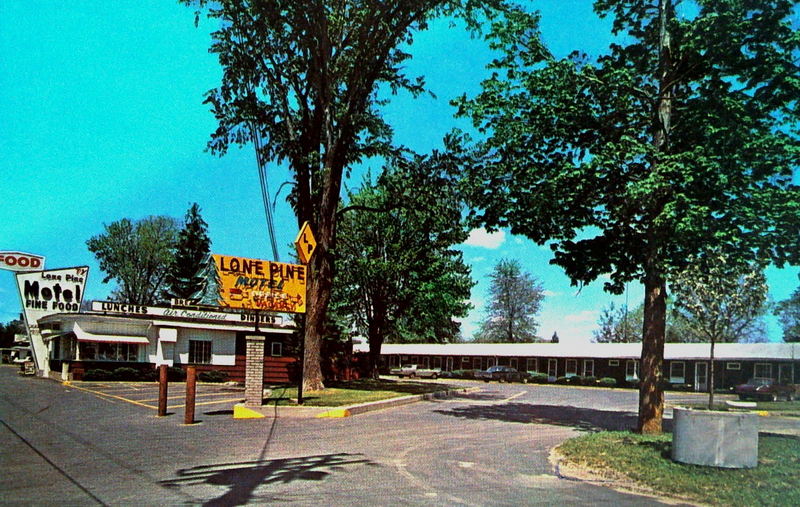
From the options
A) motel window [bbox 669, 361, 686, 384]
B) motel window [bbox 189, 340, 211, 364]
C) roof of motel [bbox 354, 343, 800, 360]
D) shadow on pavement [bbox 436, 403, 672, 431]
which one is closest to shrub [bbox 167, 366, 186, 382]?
motel window [bbox 189, 340, 211, 364]

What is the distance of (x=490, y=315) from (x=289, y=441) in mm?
71693

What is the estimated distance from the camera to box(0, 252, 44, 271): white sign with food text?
4128cm

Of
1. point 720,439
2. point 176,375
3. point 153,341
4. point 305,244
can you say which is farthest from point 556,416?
point 153,341

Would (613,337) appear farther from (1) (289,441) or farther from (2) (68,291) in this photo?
(1) (289,441)

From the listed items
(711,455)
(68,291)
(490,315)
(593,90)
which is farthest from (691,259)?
(490,315)

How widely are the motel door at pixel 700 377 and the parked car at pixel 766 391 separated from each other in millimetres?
6599

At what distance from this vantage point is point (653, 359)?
15039 mm

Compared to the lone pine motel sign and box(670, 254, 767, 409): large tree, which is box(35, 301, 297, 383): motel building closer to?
the lone pine motel sign

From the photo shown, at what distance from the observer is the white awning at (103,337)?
114ft

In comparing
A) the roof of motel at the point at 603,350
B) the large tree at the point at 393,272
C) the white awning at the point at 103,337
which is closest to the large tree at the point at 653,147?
the large tree at the point at 393,272

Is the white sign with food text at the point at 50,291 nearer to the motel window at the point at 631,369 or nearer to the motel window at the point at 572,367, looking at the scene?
the motel window at the point at 572,367

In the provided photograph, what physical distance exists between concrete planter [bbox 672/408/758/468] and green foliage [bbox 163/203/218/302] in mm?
63554

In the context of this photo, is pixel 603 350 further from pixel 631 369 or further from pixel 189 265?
pixel 189 265

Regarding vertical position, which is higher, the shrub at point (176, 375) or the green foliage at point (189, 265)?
the green foliage at point (189, 265)
